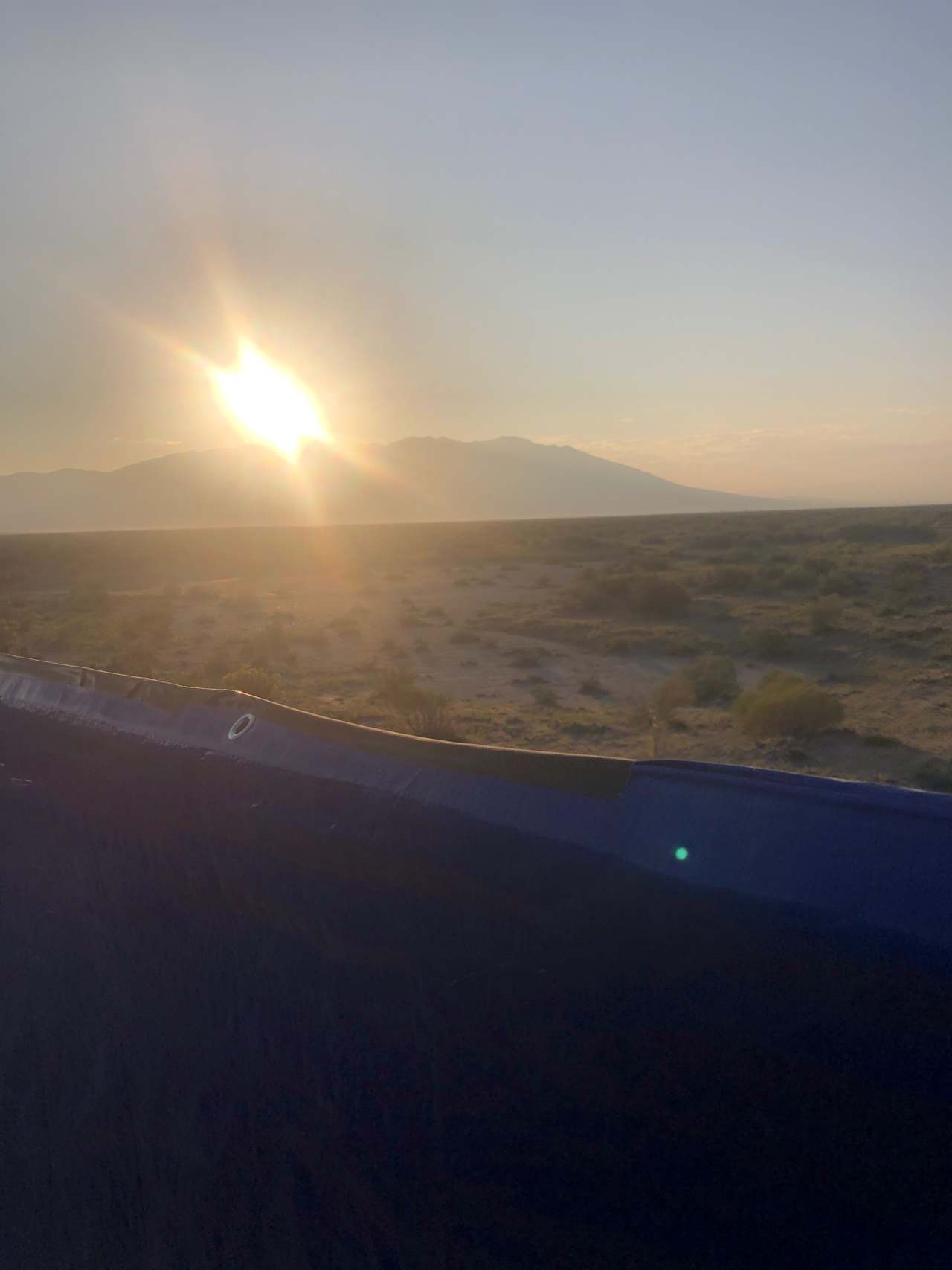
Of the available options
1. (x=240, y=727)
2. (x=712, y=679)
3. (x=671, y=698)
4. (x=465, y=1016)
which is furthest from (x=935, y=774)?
(x=465, y=1016)

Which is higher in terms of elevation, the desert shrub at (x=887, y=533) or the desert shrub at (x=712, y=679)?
the desert shrub at (x=887, y=533)

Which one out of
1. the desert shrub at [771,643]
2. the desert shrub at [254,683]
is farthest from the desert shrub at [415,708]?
the desert shrub at [771,643]

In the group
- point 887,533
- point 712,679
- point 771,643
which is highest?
point 887,533

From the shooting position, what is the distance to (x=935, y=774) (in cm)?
1101

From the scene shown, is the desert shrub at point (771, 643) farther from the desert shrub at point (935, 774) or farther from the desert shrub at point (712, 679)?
the desert shrub at point (935, 774)

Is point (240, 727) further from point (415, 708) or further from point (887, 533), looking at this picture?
point (887, 533)

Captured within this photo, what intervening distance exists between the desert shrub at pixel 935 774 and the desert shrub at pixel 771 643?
9.38 metres

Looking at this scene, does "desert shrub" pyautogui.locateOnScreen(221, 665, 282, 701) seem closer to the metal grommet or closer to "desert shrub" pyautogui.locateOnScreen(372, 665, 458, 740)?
"desert shrub" pyautogui.locateOnScreen(372, 665, 458, 740)

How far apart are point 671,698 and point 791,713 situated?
2.00m

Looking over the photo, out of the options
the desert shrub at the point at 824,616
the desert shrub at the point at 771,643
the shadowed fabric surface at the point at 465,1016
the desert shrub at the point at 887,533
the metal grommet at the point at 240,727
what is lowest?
the shadowed fabric surface at the point at 465,1016

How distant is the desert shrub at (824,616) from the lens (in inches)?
918

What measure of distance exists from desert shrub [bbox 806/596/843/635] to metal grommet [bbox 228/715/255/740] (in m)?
22.1

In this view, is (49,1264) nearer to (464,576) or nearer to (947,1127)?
(947,1127)

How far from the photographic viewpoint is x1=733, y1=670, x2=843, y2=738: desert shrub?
13.4 metres
